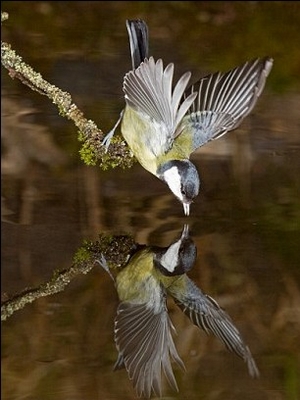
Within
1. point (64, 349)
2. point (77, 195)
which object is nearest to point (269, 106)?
point (77, 195)

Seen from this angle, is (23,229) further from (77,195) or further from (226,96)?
(226,96)

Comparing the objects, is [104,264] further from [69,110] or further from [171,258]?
[69,110]

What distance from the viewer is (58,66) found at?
2.50 m

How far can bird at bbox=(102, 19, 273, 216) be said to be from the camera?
6.44 ft

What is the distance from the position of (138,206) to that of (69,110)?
26 centimetres

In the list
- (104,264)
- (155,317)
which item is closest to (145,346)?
(155,317)

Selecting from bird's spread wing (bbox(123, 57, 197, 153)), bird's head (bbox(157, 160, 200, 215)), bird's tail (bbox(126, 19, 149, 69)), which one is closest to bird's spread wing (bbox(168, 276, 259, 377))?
bird's head (bbox(157, 160, 200, 215))

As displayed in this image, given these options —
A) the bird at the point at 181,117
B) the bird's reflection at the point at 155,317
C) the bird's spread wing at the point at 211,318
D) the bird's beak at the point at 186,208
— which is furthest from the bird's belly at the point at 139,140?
the bird's spread wing at the point at 211,318

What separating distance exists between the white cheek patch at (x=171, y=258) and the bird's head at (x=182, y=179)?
0.10 meters

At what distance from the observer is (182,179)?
6.65 ft

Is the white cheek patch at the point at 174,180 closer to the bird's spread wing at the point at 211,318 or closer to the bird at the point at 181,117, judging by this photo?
the bird at the point at 181,117

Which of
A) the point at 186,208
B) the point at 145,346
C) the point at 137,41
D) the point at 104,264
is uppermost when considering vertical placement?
the point at 137,41

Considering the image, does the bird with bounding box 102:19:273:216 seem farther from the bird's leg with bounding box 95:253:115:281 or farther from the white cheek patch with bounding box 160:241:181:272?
the bird's leg with bounding box 95:253:115:281

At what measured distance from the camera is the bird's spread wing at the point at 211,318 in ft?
5.91
